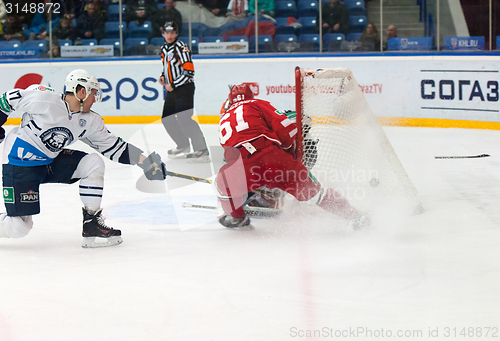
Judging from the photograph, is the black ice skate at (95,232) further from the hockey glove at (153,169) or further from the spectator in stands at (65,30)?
the spectator in stands at (65,30)

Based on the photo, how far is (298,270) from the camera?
7.19 feet

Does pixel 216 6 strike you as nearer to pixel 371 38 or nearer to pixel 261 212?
pixel 371 38

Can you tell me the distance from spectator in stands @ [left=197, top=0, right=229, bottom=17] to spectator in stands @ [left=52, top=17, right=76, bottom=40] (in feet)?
5.92

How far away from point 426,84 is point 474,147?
170 cm

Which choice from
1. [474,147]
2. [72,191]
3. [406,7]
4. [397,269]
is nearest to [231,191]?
[397,269]

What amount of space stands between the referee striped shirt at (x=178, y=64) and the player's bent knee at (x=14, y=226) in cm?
282

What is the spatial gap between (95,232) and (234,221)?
681 millimetres

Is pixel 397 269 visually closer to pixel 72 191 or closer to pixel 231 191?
pixel 231 191

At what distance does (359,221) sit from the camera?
8.66 ft

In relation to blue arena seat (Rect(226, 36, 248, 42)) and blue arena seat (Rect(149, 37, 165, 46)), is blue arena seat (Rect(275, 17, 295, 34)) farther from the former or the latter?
blue arena seat (Rect(149, 37, 165, 46))

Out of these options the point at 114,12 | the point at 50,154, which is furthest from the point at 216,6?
the point at 50,154

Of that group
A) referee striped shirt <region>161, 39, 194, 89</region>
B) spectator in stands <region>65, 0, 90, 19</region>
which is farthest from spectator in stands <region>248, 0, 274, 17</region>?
referee striped shirt <region>161, 39, 194, 89</region>

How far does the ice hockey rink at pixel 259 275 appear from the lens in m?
1.69

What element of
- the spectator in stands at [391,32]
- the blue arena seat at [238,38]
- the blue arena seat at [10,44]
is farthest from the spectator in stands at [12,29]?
the spectator in stands at [391,32]
